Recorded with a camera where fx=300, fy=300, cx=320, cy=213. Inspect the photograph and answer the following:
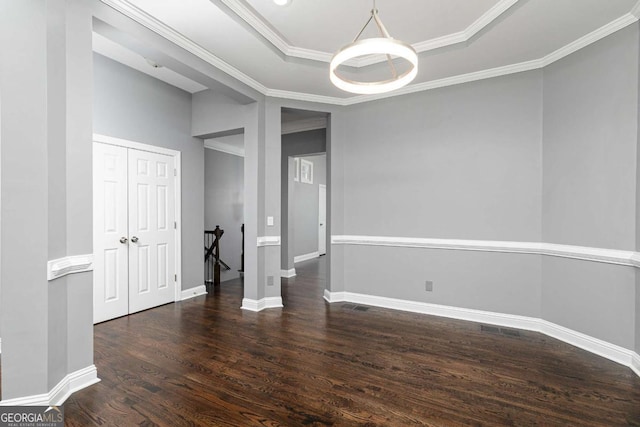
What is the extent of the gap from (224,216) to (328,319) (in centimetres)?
326

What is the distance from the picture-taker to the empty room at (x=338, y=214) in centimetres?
186

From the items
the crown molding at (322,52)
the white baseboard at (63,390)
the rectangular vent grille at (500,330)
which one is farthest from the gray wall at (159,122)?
the rectangular vent grille at (500,330)

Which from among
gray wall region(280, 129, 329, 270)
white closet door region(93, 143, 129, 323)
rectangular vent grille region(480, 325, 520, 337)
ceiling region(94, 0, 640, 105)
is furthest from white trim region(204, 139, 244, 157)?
rectangular vent grille region(480, 325, 520, 337)

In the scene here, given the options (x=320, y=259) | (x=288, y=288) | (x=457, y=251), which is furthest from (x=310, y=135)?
(x=320, y=259)

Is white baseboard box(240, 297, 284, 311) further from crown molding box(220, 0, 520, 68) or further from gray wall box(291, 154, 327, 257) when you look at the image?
gray wall box(291, 154, 327, 257)

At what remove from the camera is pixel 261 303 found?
13.0 ft

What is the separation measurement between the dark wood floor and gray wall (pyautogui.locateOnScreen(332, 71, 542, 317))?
0.56 m

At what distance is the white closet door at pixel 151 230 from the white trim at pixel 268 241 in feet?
4.50

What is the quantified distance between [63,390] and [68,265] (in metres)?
0.82

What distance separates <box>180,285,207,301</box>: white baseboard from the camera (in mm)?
4406

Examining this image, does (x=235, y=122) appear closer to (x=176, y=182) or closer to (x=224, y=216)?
(x=176, y=182)

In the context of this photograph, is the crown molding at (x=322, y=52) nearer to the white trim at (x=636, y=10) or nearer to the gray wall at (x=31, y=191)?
the white trim at (x=636, y=10)

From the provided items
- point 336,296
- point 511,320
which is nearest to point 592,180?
point 511,320

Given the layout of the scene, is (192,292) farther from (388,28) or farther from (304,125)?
(388,28)
